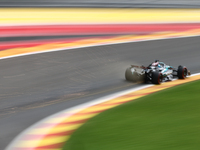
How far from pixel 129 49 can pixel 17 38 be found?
5097mm

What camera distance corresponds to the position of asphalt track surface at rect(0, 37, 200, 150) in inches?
316

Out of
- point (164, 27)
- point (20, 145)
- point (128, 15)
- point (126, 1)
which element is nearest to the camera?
point (20, 145)

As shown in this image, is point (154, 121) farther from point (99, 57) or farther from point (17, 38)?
point (17, 38)

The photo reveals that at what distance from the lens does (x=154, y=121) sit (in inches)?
249

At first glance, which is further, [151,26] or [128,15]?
[128,15]

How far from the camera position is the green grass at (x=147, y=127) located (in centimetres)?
536

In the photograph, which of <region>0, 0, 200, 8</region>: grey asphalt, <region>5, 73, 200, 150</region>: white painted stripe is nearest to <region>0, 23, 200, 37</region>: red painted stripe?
<region>0, 0, 200, 8</region>: grey asphalt

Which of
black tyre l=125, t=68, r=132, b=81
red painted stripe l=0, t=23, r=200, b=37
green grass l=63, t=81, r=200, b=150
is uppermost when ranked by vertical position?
red painted stripe l=0, t=23, r=200, b=37

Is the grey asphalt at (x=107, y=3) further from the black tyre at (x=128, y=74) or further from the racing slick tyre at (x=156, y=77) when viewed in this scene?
the racing slick tyre at (x=156, y=77)

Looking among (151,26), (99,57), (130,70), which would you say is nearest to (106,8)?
(151,26)

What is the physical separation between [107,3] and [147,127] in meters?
18.4

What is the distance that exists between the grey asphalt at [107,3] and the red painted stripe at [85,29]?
4.23 meters

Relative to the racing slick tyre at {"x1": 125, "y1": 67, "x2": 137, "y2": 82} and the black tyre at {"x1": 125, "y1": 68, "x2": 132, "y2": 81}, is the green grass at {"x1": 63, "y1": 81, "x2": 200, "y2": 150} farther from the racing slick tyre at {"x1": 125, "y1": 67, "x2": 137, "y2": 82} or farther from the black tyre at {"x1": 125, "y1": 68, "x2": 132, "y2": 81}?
the black tyre at {"x1": 125, "y1": 68, "x2": 132, "y2": 81}

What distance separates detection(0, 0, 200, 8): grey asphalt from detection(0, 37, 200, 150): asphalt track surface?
7981 mm
